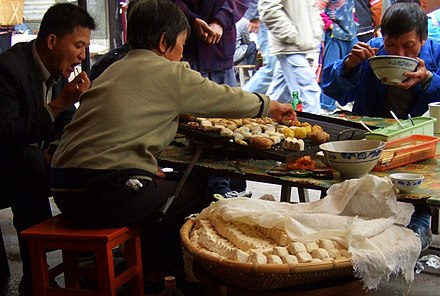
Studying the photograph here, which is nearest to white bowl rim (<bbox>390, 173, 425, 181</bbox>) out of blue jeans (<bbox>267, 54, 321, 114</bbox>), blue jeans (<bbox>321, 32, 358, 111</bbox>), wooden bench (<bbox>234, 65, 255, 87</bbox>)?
blue jeans (<bbox>267, 54, 321, 114</bbox>)

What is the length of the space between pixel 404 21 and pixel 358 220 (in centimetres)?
159

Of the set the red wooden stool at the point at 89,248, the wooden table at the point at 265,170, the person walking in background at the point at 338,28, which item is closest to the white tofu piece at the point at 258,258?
the wooden table at the point at 265,170

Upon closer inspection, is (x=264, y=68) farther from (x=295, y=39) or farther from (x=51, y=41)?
(x=51, y=41)

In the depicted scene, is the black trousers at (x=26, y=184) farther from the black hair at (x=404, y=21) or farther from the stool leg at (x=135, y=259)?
the black hair at (x=404, y=21)

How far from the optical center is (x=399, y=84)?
319 centimetres

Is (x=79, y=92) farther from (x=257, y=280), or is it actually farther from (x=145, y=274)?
(x=257, y=280)

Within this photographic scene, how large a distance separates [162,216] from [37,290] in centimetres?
64

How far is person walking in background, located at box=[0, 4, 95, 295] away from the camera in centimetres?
310

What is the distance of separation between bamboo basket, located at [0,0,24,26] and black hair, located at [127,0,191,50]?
399cm

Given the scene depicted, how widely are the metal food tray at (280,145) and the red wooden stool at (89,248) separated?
52cm

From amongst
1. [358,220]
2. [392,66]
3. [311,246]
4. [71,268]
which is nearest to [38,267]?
[71,268]

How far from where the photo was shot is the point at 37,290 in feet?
8.89

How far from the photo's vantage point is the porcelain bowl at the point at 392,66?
311cm

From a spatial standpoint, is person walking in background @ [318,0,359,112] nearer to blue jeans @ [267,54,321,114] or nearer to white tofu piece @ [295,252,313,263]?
Answer: blue jeans @ [267,54,321,114]
